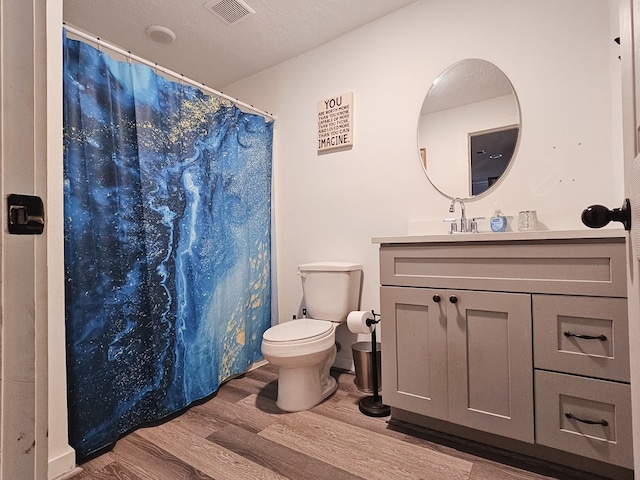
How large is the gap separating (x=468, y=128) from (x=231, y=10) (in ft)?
5.18

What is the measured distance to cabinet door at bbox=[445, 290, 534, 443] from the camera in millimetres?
1244

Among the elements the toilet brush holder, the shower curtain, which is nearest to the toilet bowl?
the toilet brush holder

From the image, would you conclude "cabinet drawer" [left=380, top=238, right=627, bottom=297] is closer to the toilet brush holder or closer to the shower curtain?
the toilet brush holder

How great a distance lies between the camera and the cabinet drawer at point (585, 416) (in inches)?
42.7

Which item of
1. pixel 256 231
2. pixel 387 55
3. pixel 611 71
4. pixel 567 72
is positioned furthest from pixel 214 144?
pixel 611 71

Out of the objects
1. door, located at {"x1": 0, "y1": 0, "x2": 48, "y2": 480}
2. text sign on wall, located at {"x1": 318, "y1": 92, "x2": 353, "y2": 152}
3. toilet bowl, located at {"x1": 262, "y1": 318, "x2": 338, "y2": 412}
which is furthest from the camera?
text sign on wall, located at {"x1": 318, "y1": 92, "x2": 353, "y2": 152}

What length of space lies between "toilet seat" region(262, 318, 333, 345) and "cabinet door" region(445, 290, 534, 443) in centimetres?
66

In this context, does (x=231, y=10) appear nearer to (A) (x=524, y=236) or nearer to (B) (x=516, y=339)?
(A) (x=524, y=236)

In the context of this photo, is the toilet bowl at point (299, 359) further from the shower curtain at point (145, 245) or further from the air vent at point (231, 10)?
the air vent at point (231, 10)

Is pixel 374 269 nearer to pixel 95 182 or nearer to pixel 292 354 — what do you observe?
pixel 292 354

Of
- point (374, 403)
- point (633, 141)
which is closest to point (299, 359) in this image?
point (374, 403)

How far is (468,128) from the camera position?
1823 mm

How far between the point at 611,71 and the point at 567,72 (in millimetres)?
168

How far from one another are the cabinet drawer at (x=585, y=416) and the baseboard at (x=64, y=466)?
5.92 feet
